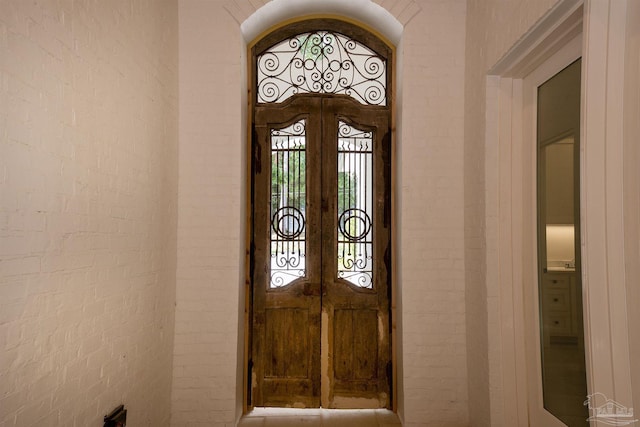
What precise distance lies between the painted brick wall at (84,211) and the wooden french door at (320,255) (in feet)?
2.54

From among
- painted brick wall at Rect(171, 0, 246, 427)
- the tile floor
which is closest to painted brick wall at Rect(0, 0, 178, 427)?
painted brick wall at Rect(171, 0, 246, 427)

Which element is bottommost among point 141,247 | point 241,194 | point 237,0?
point 141,247

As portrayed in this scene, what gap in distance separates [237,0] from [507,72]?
1.94 metres

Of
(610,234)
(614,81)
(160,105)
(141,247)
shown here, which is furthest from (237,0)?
(610,234)

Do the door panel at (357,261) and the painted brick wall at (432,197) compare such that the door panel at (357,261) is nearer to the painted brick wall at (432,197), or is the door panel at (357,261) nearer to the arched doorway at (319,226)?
the arched doorway at (319,226)

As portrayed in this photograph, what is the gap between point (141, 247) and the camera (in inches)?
107

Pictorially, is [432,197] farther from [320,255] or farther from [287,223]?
[287,223]

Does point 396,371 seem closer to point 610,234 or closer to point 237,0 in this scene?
point 610,234

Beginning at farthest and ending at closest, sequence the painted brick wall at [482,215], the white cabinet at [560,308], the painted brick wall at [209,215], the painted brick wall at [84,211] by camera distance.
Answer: the painted brick wall at [209,215] < the painted brick wall at [482,215] < the white cabinet at [560,308] < the painted brick wall at [84,211]

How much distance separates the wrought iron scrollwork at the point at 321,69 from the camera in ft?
12.2

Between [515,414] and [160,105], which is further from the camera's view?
[160,105]
